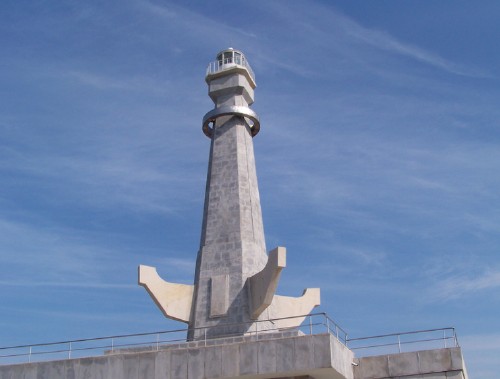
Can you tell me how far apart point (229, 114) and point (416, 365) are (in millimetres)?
13541

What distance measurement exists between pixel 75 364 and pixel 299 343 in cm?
778

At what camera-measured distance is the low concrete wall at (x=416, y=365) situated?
2442 centimetres

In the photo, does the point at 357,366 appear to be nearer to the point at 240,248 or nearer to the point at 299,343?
the point at 299,343

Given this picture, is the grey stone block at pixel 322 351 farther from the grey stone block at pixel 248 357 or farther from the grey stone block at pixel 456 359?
the grey stone block at pixel 456 359

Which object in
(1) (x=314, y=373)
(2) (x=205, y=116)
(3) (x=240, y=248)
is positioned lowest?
(1) (x=314, y=373)

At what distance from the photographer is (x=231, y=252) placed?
94.8ft

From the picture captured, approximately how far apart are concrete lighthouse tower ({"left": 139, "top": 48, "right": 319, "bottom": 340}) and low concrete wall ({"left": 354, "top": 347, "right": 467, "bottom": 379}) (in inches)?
143

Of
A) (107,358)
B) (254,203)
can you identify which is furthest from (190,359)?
(254,203)

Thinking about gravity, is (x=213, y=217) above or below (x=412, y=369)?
above

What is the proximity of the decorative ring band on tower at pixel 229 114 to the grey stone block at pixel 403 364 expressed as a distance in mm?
12587

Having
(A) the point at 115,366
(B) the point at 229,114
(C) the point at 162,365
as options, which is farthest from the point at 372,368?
(B) the point at 229,114

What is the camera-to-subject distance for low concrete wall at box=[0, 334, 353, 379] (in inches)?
891

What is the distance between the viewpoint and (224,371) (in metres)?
23.0

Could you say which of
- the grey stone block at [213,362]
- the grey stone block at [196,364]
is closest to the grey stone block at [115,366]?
the grey stone block at [196,364]
